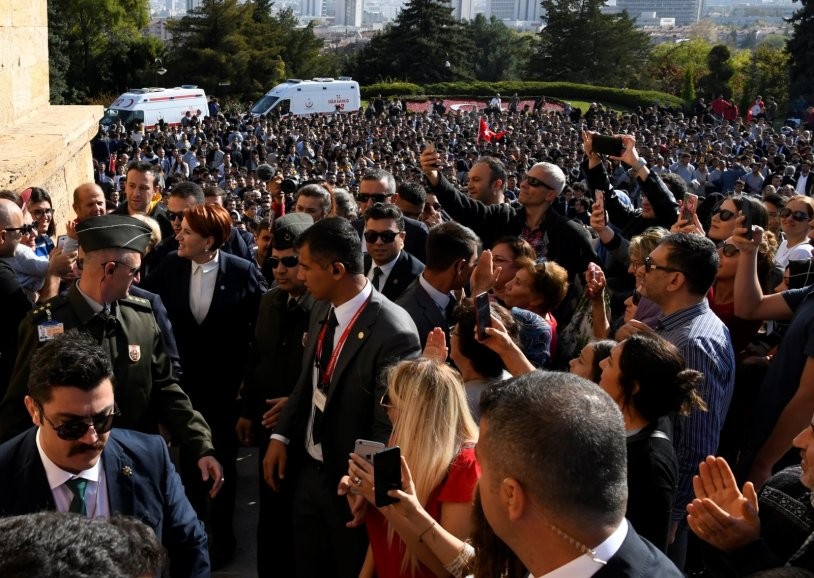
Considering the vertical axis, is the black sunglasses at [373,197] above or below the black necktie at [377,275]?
above

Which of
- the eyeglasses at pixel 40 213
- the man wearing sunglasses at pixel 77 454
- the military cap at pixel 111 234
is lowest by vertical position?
the man wearing sunglasses at pixel 77 454

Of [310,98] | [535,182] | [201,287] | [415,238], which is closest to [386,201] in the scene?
[415,238]

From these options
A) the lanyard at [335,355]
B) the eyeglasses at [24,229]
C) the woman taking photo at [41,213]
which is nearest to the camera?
the lanyard at [335,355]

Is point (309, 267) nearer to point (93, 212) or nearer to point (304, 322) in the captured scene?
point (304, 322)

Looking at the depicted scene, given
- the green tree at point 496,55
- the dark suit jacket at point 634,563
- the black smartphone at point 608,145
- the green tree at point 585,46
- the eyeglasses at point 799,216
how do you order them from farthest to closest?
the green tree at point 496,55, the green tree at point 585,46, the eyeglasses at point 799,216, the black smartphone at point 608,145, the dark suit jacket at point 634,563

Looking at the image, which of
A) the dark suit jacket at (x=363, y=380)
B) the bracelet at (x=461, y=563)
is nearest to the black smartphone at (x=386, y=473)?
the bracelet at (x=461, y=563)

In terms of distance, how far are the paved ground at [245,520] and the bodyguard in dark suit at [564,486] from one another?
280 cm

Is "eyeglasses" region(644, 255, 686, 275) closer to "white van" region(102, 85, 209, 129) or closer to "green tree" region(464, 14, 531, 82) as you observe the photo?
"white van" region(102, 85, 209, 129)

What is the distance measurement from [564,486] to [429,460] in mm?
926

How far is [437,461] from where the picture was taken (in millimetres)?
2752

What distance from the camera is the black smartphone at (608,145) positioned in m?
6.04

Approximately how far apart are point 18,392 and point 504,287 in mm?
2341

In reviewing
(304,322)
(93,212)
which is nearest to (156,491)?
(304,322)

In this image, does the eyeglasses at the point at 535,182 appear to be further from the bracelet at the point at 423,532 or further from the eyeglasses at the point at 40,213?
the bracelet at the point at 423,532
